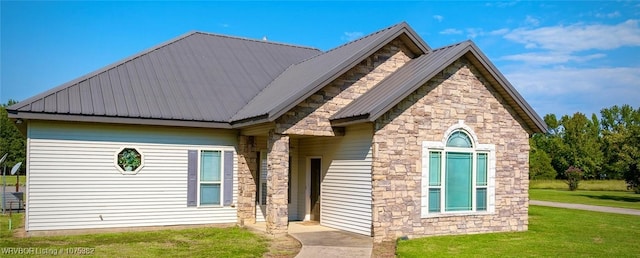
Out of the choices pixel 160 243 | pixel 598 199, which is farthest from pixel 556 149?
pixel 160 243

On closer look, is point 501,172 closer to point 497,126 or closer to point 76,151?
point 497,126

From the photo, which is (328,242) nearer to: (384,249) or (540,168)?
(384,249)

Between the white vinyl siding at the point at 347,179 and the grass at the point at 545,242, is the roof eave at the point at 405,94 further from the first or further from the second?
the grass at the point at 545,242

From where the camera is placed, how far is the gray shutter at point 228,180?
15258mm

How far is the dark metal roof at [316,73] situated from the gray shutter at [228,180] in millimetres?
1186

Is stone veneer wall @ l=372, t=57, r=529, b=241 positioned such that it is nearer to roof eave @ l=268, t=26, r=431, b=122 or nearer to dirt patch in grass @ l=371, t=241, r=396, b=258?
dirt patch in grass @ l=371, t=241, r=396, b=258

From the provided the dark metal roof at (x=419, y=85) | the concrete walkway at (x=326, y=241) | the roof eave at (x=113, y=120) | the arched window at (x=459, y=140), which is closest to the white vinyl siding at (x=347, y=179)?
the concrete walkway at (x=326, y=241)

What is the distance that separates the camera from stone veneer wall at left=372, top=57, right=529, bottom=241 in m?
13.0

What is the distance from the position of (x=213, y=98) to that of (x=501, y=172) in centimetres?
827

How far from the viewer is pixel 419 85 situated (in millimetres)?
13211

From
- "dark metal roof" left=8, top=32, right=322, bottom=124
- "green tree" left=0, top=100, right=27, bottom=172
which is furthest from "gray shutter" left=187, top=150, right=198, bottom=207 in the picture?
"green tree" left=0, top=100, right=27, bottom=172

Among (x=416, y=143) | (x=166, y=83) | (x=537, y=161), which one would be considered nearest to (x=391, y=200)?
(x=416, y=143)

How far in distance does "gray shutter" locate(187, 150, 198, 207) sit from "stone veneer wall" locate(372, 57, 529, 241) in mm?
5012

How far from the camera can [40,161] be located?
13.2 meters
